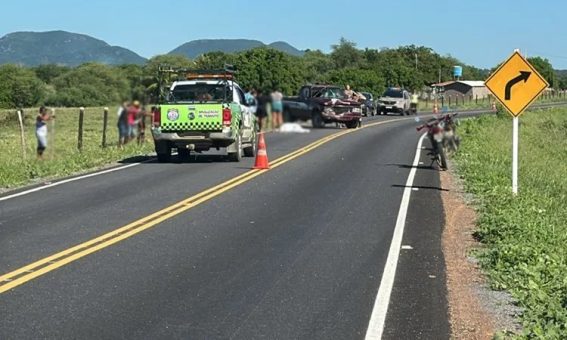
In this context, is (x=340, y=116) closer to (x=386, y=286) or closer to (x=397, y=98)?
(x=397, y=98)

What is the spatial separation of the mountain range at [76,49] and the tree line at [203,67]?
0.08 meters

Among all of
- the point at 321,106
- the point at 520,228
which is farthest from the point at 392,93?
the point at 520,228

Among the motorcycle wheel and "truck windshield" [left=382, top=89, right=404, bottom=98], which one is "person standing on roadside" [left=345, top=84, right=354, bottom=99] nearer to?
"truck windshield" [left=382, top=89, right=404, bottom=98]

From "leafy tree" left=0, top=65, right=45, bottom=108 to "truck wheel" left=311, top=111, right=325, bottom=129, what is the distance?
1383 millimetres

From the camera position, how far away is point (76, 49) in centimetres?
430

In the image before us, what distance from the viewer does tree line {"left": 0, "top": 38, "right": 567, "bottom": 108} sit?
346cm

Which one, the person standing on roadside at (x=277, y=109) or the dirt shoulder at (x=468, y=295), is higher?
the person standing on roadside at (x=277, y=109)

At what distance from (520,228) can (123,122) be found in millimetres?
7963

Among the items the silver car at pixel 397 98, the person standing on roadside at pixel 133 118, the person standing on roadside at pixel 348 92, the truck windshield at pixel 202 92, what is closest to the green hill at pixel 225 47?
the truck windshield at pixel 202 92

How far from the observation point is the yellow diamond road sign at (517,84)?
13680 mm

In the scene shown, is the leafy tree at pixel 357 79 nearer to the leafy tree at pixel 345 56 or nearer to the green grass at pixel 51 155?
the leafy tree at pixel 345 56

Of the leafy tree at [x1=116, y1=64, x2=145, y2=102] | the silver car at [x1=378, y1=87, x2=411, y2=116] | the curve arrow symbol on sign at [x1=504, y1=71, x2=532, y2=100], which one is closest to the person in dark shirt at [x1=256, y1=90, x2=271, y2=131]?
the leafy tree at [x1=116, y1=64, x2=145, y2=102]

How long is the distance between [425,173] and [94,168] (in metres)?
8.60

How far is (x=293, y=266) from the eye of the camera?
8.48m
